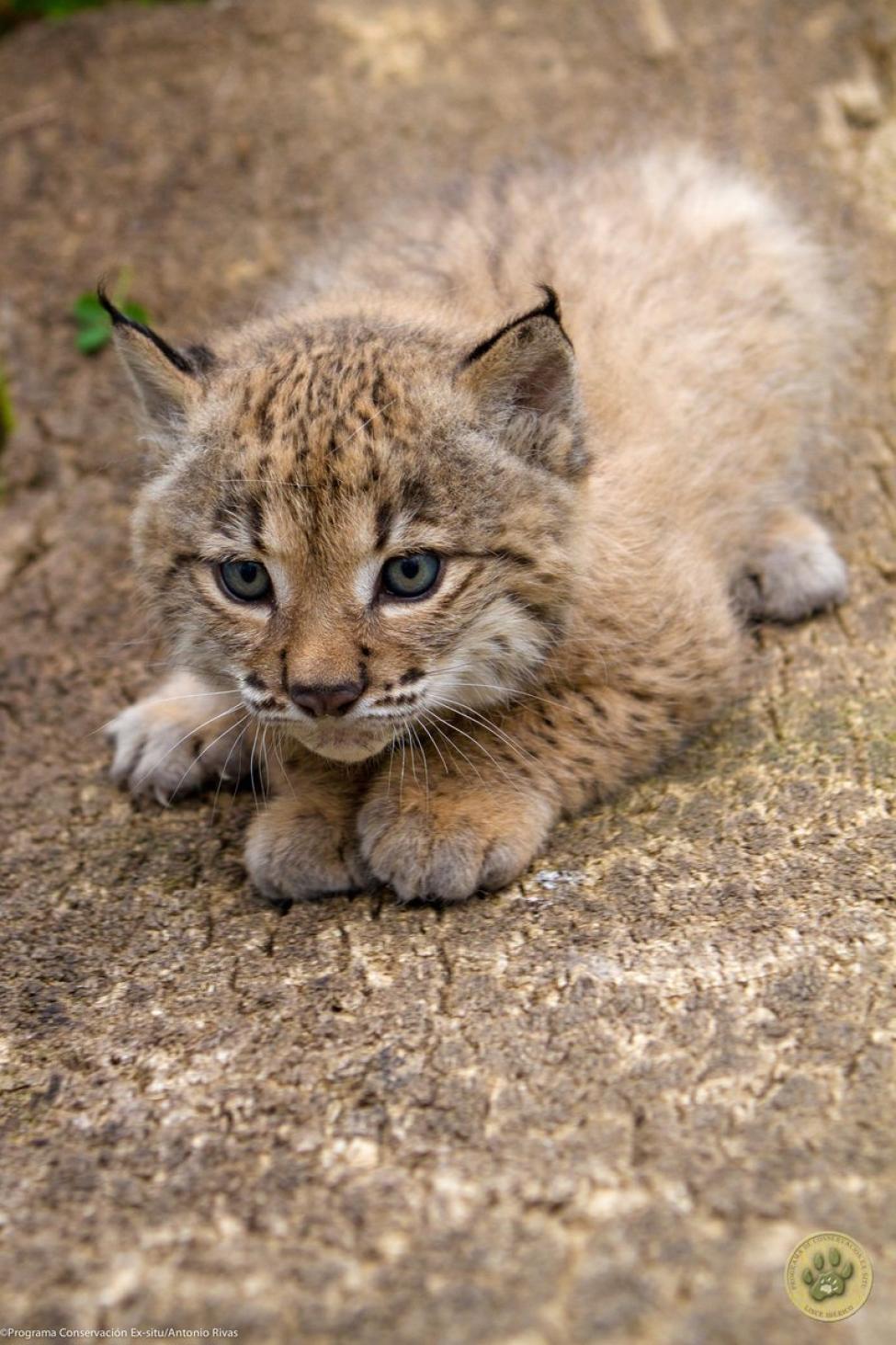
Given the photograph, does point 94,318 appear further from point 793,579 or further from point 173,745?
point 793,579

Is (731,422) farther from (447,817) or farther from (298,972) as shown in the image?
(298,972)

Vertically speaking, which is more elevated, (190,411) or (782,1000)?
(190,411)

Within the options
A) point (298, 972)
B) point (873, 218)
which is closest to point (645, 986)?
point (298, 972)

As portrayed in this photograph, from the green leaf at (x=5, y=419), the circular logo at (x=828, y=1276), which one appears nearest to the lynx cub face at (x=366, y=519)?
the circular logo at (x=828, y=1276)

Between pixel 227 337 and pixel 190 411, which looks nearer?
pixel 190 411

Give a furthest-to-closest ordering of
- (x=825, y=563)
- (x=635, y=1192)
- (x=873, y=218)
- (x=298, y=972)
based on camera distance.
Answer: (x=873, y=218) → (x=825, y=563) → (x=298, y=972) → (x=635, y=1192)

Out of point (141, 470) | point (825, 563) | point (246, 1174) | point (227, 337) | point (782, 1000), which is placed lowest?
point (246, 1174)

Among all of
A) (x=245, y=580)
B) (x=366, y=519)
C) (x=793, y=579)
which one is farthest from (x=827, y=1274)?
(x=793, y=579)

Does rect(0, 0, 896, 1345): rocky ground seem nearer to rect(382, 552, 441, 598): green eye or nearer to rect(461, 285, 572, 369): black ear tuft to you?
rect(382, 552, 441, 598): green eye
